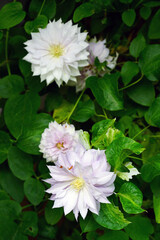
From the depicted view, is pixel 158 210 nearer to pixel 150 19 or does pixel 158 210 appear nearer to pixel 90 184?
pixel 90 184

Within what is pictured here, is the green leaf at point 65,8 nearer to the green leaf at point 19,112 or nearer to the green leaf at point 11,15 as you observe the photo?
the green leaf at point 11,15

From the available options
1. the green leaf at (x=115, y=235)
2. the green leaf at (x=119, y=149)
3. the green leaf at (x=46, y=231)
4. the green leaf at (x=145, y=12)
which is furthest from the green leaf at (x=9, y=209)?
the green leaf at (x=145, y=12)

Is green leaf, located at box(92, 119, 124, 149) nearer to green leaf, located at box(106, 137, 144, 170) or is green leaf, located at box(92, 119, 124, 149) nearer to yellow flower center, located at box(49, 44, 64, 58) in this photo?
green leaf, located at box(106, 137, 144, 170)

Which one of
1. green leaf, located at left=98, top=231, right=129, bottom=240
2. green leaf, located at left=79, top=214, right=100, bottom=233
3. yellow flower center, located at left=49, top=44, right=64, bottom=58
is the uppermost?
yellow flower center, located at left=49, top=44, right=64, bottom=58

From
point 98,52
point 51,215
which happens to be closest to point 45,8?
point 98,52

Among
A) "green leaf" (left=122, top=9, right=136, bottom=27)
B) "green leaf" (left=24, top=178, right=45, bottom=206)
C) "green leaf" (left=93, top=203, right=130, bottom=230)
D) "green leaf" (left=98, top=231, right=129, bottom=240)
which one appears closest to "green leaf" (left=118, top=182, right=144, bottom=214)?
"green leaf" (left=93, top=203, right=130, bottom=230)

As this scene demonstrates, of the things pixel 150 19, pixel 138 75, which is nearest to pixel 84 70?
pixel 138 75

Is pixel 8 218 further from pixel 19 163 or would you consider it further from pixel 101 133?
pixel 101 133
